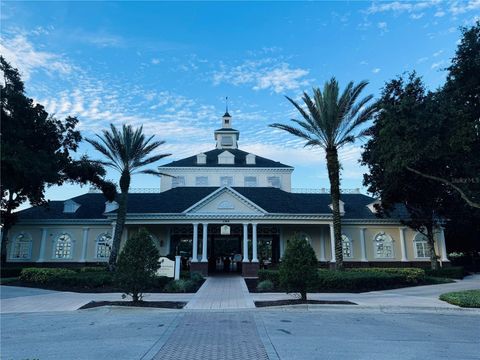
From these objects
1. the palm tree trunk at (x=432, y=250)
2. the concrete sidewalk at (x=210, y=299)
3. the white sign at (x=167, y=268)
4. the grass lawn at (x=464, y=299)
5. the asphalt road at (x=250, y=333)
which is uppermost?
the palm tree trunk at (x=432, y=250)

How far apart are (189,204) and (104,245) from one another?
302 inches

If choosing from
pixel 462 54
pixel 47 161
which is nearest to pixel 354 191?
pixel 462 54

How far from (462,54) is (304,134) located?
9.08 meters

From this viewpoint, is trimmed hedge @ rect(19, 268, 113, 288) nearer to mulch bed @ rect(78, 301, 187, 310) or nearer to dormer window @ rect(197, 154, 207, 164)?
mulch bed @ rect(78, 301, 187, 310)

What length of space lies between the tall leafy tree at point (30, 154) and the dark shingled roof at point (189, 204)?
2.57m

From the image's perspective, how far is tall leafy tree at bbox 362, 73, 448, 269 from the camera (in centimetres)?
1755

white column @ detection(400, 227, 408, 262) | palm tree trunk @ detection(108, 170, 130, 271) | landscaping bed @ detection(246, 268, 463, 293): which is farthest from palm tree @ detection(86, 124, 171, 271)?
white column @ detection(400, 227, 408, 262)

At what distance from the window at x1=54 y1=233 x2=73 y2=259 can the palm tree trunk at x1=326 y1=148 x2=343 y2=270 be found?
20.6m

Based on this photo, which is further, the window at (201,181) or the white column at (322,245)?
the window at (201,181)

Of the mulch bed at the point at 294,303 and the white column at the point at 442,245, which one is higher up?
the white column at the point at 442,245

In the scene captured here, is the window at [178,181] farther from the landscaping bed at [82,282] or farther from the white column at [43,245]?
the landscaping bed at [82,282]

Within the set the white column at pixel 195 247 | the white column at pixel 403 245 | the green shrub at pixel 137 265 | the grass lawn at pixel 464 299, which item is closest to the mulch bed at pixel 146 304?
the green shrub at pixel 137 265

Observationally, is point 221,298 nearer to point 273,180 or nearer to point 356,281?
point 356,281

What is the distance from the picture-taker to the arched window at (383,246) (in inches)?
1129
